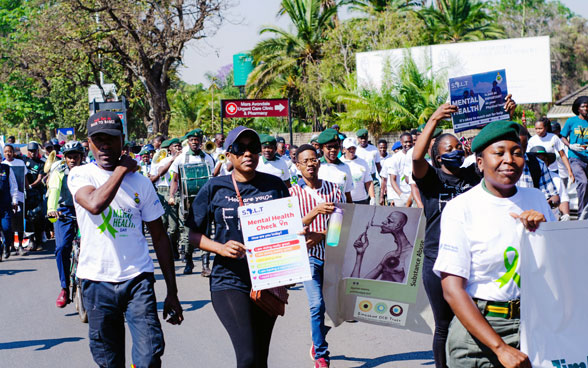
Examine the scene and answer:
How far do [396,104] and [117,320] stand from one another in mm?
24300

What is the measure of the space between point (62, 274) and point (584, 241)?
6976 millimetres

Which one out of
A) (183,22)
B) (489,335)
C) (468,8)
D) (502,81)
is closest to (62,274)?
(502,81)

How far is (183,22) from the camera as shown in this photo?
2533 cm

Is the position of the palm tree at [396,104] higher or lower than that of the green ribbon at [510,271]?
higher

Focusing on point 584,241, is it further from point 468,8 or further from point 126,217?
point 468,8

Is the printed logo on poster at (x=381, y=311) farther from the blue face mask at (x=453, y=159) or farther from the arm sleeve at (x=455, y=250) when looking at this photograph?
the arm sleeve at (x=455, y=250)

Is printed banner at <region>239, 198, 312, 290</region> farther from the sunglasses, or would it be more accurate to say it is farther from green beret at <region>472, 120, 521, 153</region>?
green beret at <region>472, 120, 521, 153</region>

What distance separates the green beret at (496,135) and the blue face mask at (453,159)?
1676 millimetres

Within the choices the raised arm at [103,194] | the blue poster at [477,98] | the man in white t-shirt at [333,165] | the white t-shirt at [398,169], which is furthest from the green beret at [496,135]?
the white t-shirt at [398,169]

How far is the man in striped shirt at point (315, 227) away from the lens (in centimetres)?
581

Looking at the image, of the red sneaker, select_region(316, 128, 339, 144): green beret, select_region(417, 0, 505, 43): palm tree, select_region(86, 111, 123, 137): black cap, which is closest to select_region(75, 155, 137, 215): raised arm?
select_region(86, 111, 123, 137): black cap

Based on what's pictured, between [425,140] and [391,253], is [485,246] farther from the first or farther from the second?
[391,253]

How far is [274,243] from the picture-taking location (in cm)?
427

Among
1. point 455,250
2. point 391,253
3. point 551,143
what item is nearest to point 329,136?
point 391,253
